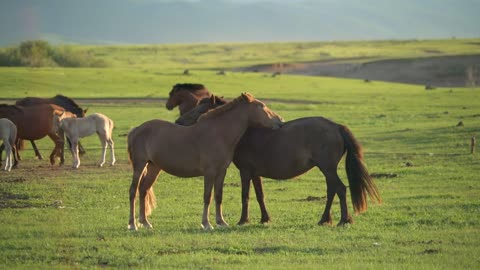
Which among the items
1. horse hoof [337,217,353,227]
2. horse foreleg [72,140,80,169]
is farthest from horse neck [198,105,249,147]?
horse foreleg [72,140,80,169]

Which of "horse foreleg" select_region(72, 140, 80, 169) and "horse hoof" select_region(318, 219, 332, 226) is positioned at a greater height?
"horse hoof" select_region(318, 219, 332, 226)

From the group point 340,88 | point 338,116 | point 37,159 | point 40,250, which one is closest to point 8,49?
point 340,88

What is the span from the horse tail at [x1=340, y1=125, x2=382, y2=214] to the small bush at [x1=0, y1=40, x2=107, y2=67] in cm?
6452

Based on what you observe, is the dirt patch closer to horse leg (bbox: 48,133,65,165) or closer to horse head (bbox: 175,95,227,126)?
horse leg (bbox: 48,133,65,165)

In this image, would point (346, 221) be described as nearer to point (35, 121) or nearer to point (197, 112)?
point (197, 112)

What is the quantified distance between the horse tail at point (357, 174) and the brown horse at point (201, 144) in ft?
4.21

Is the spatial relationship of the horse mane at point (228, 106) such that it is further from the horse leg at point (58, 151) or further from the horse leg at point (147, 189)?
the horse leg at point (58, 151)

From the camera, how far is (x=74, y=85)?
189ft

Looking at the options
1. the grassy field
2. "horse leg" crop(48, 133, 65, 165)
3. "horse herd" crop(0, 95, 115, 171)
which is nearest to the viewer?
the grassy field

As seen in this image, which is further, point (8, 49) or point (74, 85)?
point (8, 49)

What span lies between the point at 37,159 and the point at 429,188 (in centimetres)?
1250

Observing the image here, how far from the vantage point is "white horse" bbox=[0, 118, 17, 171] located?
71.9 feet

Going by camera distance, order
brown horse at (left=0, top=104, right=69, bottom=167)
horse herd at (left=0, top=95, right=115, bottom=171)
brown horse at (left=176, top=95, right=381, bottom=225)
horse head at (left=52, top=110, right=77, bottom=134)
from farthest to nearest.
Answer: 1. brown horse at (left=0, top=104, right=69, bottom=167)
2. horse head at (left=52, top=110, right=77, bottom=134)
3. horse herd at (left=0, top=95, right=115, bottom=171)
4. brown horse at (left=176, top=95, right=381, bottom=225)

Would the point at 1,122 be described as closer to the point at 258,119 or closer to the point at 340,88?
the point at 258,119
